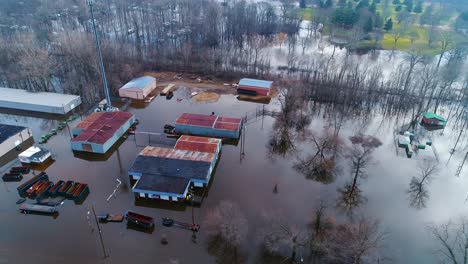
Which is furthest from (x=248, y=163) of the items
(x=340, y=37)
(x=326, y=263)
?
(x=340, y=37)

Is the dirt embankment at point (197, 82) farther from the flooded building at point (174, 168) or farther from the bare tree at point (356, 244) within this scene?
the bare tree at point (356, 244)

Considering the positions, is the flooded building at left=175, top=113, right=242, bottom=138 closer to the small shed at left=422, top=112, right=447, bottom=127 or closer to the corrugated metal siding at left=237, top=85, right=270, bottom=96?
the corrugated metal siding at left=237, top=85, right=270, bottom=96

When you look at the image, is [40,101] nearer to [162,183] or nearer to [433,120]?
[162,183]

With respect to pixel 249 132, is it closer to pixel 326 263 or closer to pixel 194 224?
pixel 194 224

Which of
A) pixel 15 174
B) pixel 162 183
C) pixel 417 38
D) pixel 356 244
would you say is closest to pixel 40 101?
pixel 15 174

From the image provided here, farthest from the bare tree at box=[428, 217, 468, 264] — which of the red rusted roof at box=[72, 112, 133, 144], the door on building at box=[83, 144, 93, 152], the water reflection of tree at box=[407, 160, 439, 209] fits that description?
the door on building at box=[83, 144, 93, 152]
